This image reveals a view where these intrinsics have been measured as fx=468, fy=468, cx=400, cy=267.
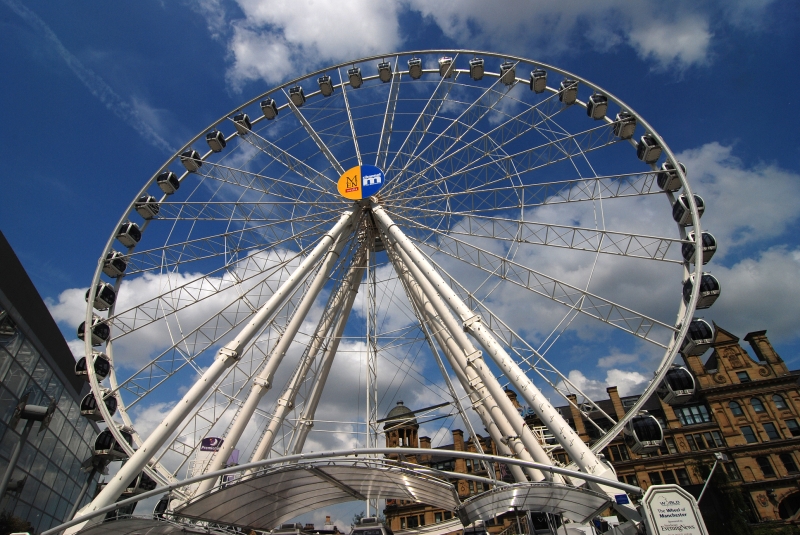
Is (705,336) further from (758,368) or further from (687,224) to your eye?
(758,368)

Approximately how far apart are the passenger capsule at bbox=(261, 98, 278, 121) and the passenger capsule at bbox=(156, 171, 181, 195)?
6428mm

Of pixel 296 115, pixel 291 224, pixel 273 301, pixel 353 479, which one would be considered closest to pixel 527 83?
pixel 296 115

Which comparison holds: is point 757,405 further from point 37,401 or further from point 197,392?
point 37,401

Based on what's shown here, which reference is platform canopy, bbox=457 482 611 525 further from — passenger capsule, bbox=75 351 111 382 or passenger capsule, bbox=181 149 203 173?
passenger capsule, bbox=181 149 203 173

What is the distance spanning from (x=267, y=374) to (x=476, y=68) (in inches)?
782

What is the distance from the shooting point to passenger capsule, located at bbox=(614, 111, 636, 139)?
22609 mm

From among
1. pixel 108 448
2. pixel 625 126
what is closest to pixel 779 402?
pixel 625 126

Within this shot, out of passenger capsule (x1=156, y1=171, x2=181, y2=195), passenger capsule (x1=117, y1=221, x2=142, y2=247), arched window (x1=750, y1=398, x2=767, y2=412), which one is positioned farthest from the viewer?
arched window (x1=750, y1=398, x2=767, y2=412)

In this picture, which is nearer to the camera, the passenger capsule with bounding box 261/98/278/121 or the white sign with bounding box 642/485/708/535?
the white sign with bounding box 642/485/708/535

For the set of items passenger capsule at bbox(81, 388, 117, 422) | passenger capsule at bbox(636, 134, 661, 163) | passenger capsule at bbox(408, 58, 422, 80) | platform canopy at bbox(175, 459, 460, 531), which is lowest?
platform canopy at bbox(175, 459, 460, 531)

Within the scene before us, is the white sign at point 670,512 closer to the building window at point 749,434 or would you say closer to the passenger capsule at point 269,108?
the passenger capsule at point 269,108

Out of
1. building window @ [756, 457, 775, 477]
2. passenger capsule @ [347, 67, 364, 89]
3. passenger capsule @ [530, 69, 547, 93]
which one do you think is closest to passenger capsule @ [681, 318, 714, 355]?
passenger capsule @ [530, 69, 547, 93]

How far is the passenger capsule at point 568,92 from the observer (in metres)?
24.1

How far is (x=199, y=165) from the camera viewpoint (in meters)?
27.3
